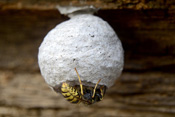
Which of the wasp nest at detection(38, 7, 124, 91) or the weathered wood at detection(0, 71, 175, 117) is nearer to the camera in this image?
the wasp nest at detection(38, 7, 124, 91)

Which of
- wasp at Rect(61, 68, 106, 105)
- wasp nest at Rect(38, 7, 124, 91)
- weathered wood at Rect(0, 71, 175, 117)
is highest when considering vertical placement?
wasp nest at Rect(38, 7, 124, 91)

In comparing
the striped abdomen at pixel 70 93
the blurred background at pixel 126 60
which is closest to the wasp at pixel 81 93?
the striped abdomen at pixel 70 93

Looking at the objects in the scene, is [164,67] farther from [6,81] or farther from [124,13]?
[6,81]

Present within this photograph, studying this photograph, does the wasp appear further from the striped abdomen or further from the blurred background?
the blurred background

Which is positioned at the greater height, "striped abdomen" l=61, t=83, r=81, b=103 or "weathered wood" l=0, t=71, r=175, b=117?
"striped abdomen" l=61, t=83, r=81, b=103

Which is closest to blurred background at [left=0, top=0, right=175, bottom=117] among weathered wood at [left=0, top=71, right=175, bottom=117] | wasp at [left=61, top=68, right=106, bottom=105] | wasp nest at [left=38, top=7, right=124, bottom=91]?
weathered wood at [left=0, top=71, right=175, bottom=117]

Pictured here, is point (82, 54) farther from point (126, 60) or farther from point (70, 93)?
point (126, 60)

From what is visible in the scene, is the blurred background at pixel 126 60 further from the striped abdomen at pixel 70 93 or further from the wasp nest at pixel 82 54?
the striped abdomen at pixel 70 93

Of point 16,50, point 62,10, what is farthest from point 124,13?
point 16,50
